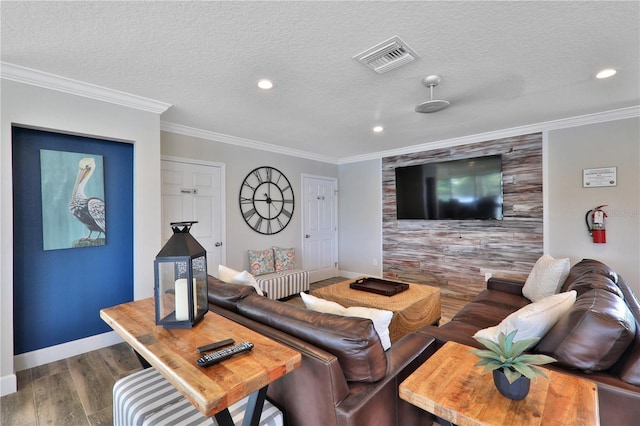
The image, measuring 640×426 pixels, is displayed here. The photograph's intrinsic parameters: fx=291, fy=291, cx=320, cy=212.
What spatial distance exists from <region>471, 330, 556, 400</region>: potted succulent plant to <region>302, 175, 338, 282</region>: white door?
4351mm

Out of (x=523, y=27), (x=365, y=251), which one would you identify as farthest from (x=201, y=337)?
(x=365, y=251)

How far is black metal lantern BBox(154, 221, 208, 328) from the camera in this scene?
1.31 metres

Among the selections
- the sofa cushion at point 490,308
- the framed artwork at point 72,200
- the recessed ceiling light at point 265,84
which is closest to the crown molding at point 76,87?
the framed artwork at point 72,200

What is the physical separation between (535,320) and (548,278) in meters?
1.42

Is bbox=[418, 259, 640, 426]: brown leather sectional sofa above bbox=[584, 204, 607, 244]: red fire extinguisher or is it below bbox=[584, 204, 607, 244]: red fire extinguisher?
below

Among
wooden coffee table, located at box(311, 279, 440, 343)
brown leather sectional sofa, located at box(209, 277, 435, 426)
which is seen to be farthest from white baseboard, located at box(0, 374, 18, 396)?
wooden coffee table, located at box(311, 279, 440, 343)

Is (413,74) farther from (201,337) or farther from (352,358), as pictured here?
(201,337)

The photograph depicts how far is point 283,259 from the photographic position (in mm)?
4680

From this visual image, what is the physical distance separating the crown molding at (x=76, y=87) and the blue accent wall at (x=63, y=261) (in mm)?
405

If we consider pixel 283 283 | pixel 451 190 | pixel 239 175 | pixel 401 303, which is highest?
pixel 239 175

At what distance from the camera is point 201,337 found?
1.22 metres

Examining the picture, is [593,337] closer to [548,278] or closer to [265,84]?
[548,278]

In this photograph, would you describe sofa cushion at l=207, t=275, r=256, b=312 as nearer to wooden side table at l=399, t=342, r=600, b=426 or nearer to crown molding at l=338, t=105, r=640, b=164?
wooden side table at l=399, t=342, r=600, b=426

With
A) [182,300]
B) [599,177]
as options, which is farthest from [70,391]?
[599,177]
